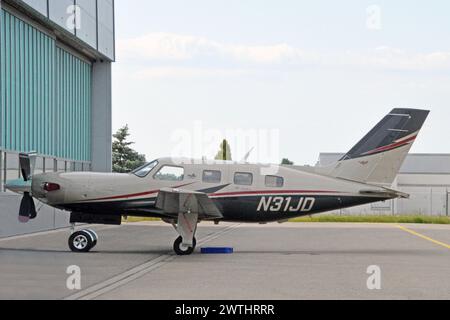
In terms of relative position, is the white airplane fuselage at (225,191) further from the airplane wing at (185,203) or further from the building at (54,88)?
the building at (54,88)

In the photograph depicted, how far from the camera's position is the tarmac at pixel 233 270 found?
1247 cm

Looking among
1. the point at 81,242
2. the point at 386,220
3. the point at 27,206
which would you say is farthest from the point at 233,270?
the point at 386,220

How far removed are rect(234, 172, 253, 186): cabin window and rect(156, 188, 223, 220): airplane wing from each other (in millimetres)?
951

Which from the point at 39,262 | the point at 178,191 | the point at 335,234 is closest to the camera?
the point at 39,262

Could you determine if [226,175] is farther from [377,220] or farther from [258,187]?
[377,220]

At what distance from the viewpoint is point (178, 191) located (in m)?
18.7

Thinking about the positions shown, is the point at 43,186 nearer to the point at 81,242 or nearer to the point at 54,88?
the point at 81,242

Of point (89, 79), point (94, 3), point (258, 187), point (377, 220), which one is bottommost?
point (377, 220)

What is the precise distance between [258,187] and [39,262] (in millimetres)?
6156

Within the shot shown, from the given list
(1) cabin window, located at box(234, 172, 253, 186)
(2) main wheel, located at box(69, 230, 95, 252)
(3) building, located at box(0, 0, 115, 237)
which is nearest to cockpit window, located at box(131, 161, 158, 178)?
(2) main wheel, located at box(69, 230, 95, 252)

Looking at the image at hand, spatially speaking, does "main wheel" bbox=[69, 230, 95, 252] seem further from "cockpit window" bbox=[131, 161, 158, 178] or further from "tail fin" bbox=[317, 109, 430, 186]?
"tail fin" bbox=[317, 109, 430, 186]

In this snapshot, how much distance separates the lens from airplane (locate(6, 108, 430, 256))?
19828 millimetres

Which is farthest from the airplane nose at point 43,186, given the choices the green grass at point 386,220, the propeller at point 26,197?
the green grass at point 386,220
